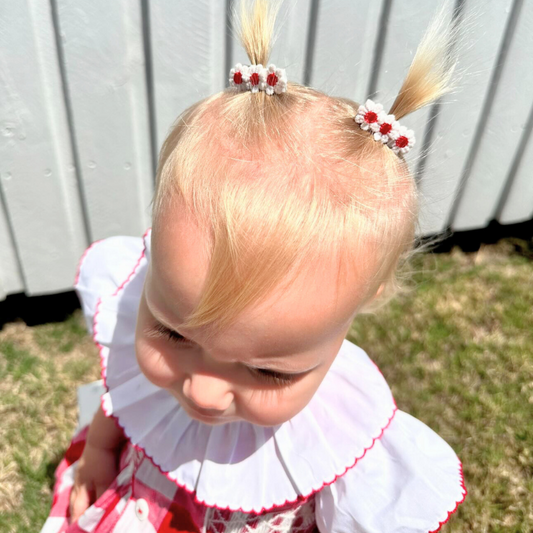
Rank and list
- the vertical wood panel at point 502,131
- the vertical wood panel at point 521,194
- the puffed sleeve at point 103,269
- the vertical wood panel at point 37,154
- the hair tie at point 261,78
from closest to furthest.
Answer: the hair tie at point 261,78, the puffed sleeve at point 103,269, the vertical wood panel at point 37,154, the vertical wood panel at point 502,131, the vertical wood panel at point 521,194

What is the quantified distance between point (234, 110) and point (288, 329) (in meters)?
0.33

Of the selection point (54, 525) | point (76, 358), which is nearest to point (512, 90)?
point (76, 358)

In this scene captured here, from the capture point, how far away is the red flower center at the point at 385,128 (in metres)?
0.80

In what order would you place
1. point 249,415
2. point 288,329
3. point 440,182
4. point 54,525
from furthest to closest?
point 440,182
point 54,525
point 249,415
point 288,329

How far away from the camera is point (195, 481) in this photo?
40.6 inches

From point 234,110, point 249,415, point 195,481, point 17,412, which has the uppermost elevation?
point 234,110

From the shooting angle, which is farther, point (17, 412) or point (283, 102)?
point (17, 412)

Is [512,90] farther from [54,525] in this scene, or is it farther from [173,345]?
[54,525]

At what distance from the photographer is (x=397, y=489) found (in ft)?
→ 3.37

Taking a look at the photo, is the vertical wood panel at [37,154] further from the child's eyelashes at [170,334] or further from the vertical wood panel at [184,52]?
the child's eyelashes at [170,334]

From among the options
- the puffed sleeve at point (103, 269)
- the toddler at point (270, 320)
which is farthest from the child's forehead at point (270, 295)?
the puffed sleeve at point (103, 269)

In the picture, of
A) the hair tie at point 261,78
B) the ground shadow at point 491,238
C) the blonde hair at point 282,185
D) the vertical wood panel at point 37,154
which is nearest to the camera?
the blonde hair at point 282,185

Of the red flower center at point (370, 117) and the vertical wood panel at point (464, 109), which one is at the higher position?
the red flower center at point (370, 117)

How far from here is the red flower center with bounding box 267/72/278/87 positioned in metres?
0.83
